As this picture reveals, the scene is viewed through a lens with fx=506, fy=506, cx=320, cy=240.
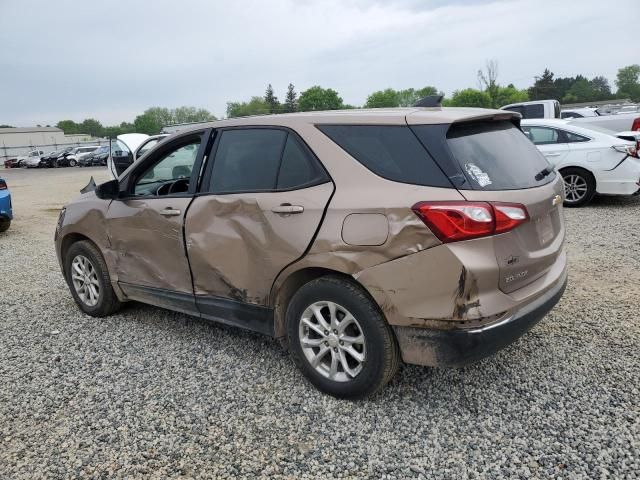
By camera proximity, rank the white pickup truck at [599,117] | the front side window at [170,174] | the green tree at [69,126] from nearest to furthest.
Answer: the front side window at [170,174]
the white pickup truck at [599,117]
the green tree at [69,126]

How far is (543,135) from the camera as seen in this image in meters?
9.04

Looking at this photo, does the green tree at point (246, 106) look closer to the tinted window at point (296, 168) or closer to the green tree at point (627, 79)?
the green tree at point (627, 79)

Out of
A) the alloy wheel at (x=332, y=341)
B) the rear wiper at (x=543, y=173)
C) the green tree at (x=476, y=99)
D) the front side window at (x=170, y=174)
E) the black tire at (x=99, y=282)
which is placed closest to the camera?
the alloy wheel at (x=332, y=341)

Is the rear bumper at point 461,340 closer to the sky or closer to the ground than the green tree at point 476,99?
closer to the ground

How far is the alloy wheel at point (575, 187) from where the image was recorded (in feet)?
28.6

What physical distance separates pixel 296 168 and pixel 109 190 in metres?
1.93

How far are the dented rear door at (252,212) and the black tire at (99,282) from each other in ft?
4.19

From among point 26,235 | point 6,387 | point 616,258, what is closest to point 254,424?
point 6,387

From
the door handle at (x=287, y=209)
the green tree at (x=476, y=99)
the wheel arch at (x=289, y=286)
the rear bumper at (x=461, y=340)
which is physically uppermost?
the green tree at (x=476, y=99)

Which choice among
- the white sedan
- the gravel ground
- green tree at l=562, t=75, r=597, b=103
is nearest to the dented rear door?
the gravel ground

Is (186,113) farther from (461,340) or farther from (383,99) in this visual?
(461,340)

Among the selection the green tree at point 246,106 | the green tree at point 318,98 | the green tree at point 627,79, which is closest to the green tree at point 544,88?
the green tree at point 627,79

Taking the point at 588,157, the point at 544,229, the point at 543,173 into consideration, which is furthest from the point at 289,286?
the point at 588,157

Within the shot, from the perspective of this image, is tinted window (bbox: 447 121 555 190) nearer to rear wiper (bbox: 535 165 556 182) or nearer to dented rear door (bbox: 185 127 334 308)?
rear wiper (bbox: 535 165 556 182)
